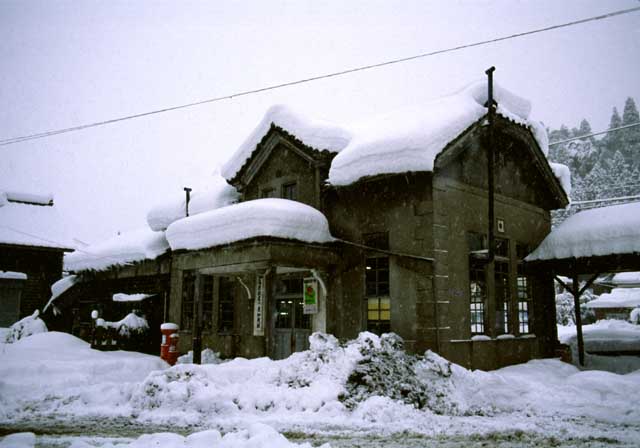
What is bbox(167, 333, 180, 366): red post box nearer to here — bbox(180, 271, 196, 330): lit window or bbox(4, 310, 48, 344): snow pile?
bbox(180, 271, 196, 330): lit window

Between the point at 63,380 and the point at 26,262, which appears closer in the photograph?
the point at 63,380

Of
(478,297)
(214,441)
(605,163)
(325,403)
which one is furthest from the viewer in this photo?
(605,163)

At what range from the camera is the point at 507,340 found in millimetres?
14062

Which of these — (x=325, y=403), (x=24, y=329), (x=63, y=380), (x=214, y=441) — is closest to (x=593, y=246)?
(x=325, y=403)

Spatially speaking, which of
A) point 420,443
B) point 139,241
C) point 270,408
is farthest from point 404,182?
point 139,241

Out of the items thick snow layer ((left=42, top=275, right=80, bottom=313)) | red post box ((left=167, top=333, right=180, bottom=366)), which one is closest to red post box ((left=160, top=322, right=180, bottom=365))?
red post box ((left=167, top=333, right=180, bottom=366))

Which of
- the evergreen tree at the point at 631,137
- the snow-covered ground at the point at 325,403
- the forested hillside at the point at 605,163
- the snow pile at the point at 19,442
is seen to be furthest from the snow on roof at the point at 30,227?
the evergreen tree at the point at 631,137

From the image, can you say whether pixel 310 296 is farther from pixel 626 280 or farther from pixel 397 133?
pixel 626 280

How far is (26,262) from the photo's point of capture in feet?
77.7

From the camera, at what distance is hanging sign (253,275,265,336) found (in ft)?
49.8

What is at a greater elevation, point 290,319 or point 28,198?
point 28,198

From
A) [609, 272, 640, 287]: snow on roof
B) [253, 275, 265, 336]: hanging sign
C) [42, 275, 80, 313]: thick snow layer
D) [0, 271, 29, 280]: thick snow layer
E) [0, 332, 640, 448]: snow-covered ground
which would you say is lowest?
[0, 332, 640, 448]: snow-covered ground

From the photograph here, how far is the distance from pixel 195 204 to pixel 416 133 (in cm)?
976

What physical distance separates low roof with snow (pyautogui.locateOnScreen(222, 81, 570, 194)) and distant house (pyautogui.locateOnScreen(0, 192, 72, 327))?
11912 millimetres
